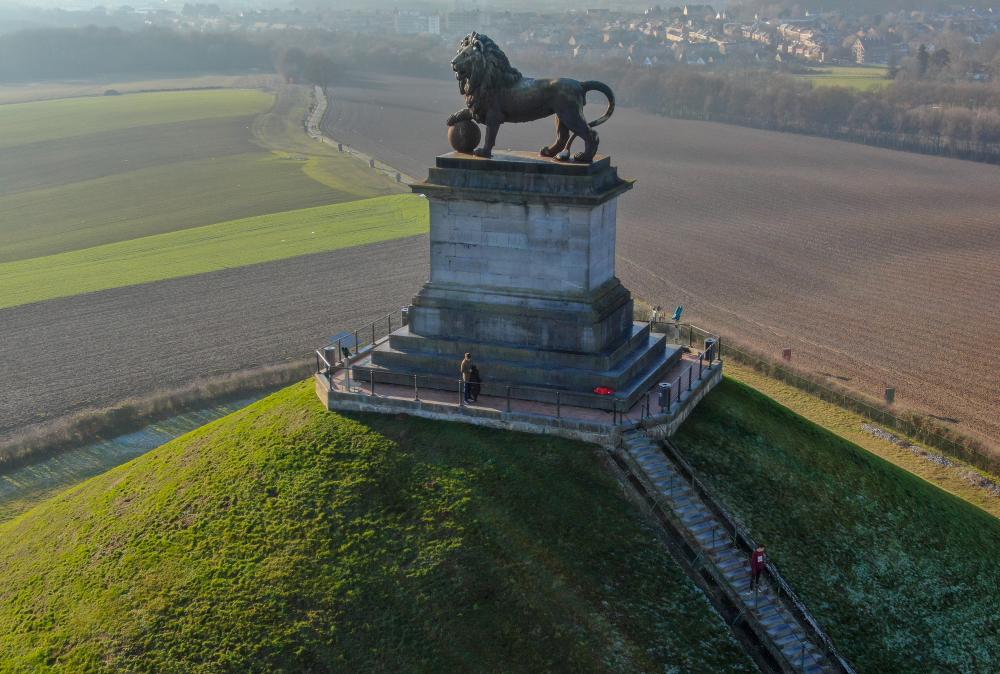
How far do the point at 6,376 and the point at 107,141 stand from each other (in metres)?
73.0

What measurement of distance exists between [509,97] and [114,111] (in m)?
118

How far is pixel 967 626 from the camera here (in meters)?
25.6

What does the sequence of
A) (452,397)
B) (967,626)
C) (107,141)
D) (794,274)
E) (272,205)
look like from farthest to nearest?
(107,141), (272,205), (794,274), (452,397), (967,626)

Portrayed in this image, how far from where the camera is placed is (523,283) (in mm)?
29688

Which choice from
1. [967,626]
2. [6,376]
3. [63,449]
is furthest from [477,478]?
[6,376]

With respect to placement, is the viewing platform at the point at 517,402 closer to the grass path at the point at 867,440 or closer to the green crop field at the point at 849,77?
the grass path at the point at 867,440

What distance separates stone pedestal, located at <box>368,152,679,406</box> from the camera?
28844 mm

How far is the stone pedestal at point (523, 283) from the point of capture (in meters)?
28.8

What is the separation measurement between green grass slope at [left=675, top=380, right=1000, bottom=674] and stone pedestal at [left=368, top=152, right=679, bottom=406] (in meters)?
3.28

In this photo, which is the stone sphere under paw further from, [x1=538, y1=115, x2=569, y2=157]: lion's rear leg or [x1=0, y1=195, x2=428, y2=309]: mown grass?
[x1=0, y1=195, x2=428, y2=309]: mown grass

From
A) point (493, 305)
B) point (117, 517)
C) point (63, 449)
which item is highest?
point (493, 305)

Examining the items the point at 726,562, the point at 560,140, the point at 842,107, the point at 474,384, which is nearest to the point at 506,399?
the point at 474,384

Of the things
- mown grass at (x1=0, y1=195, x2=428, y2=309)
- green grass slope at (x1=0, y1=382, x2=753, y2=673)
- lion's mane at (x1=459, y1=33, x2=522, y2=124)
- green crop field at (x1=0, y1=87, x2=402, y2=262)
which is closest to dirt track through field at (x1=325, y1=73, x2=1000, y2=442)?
green crop field at (x1=0, y1=87, x2=402, y2=262)

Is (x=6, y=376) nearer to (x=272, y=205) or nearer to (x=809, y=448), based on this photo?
(x=809, y=448)
